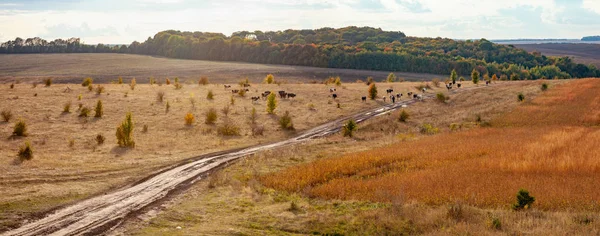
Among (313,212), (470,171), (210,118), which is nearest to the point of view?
(313,212)

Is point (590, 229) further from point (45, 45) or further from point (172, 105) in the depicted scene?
point (45, 45)

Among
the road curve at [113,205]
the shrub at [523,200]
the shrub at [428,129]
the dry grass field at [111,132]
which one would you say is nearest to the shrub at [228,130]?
the dry grass field at [111,132]

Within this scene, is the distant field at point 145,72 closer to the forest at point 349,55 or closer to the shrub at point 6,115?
the forest at point 349,55

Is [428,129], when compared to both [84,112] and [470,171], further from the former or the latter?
[84,112]

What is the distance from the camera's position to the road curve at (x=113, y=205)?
50.0 feet

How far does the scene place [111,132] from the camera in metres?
37.4

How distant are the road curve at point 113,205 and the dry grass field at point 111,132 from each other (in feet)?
2.84

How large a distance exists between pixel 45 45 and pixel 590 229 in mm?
204015

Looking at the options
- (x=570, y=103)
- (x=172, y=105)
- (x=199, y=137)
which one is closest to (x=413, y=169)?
(x=199, y=137)

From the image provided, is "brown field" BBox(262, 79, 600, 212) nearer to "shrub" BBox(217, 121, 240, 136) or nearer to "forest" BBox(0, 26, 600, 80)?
"shrub" BBox(217, 121, 240, 136)

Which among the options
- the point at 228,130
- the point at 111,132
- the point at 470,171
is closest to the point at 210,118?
the point at 228,130

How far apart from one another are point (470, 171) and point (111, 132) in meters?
26.9

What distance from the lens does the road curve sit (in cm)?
1523

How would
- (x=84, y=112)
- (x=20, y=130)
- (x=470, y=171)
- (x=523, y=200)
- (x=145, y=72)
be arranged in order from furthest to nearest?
(x=145, y=72) → (x=84, y=112) → (x=20, y=130) → (x=470, y=171) → (x=523, y=200)
